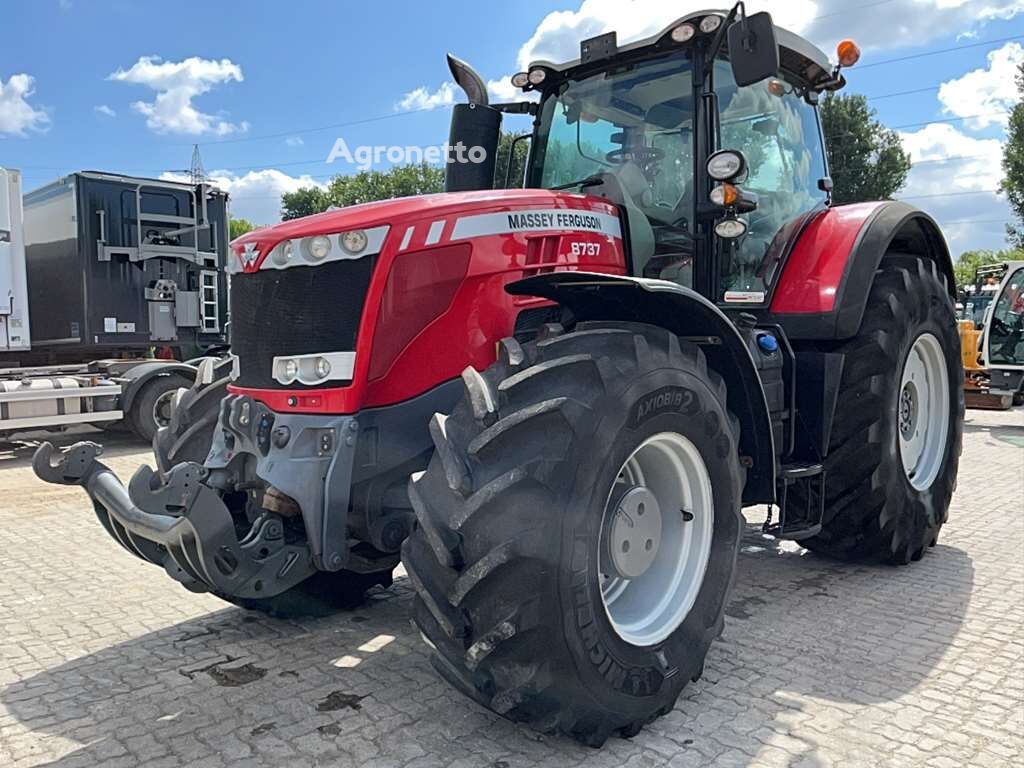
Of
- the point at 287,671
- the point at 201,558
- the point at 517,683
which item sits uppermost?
the point at 201,558

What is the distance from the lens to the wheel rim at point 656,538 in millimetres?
2943

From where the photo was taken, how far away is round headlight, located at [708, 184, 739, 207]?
3.86 meters

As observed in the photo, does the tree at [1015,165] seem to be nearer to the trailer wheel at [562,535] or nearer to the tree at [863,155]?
the tree at [863,155]

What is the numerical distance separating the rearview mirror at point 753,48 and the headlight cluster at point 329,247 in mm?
1618

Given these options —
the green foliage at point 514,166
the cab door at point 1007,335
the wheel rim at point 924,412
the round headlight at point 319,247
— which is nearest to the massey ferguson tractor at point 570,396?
the round headlight at point 319,247

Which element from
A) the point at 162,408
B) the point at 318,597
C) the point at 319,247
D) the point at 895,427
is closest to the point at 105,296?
the point at 162,408

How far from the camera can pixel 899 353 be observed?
450cm

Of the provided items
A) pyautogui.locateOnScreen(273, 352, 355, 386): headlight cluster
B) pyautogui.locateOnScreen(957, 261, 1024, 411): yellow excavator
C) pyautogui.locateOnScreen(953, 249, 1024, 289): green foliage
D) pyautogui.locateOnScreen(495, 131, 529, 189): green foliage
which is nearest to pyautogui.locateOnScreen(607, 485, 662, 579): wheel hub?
pyautogui.locateOnScreen(273, 352, 355, 386): headlight cluster

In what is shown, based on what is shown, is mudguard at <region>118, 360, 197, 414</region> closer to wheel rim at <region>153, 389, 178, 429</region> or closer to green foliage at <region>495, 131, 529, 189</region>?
wheel rim at <region>153, 389, 178, 429</region>

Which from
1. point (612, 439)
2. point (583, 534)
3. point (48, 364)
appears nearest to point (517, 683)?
point (583, 534)

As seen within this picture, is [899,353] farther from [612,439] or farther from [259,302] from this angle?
[259,302]

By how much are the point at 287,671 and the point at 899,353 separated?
345 centimetres

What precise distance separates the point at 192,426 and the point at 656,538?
83.8 inches

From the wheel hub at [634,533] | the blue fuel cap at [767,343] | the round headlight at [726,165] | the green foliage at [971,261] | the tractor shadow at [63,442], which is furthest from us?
the green foliage at [971,261]
